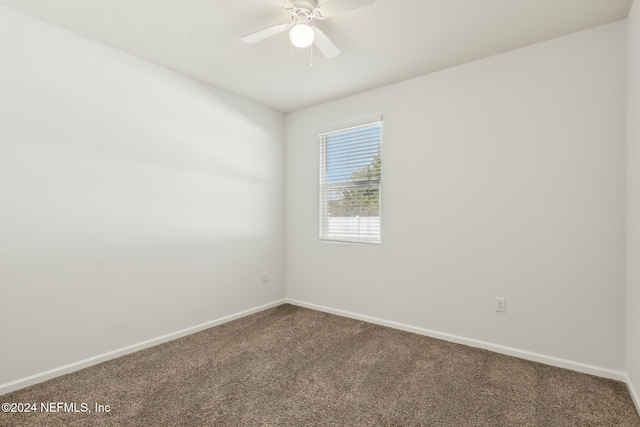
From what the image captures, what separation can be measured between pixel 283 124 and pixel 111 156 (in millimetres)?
2074

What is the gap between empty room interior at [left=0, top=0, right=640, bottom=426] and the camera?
76.1 inches

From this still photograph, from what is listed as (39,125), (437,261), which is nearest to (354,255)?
(437,261)

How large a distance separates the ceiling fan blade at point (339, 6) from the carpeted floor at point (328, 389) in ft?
7.50

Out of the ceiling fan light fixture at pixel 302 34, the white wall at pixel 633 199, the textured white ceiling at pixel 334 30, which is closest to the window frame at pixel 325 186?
the textured white ceiling at pixel 334 30

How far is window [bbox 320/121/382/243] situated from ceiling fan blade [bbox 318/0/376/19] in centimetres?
152

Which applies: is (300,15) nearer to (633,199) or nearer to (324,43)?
(324,43)

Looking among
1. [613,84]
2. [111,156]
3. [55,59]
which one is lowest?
[111,156]

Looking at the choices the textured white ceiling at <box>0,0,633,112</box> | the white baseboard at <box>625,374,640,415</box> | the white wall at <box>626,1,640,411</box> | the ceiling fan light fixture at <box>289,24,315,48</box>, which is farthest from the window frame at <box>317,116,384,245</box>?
the white baseboard at <box>625,374,640,415</box>

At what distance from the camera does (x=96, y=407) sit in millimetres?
1813

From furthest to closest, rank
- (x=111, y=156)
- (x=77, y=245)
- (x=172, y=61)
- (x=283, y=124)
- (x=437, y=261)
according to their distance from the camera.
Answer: (x=283, y=124)
(x=437, y=261)
(x=172, y=61)
(x=111, y=156)
(x=77, y=245)

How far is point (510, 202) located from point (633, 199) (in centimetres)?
71

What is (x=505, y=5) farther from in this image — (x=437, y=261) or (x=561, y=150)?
(x=437, y=261)

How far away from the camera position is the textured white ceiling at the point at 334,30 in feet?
6.44

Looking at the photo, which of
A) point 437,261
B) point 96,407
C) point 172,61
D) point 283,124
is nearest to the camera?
point 96,407
